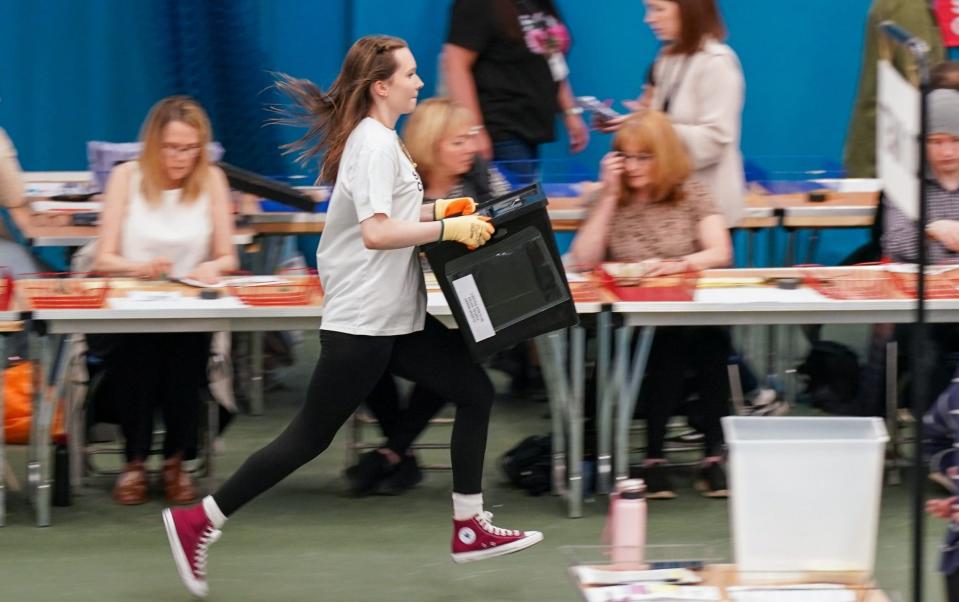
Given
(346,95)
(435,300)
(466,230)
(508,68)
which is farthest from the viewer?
(508,68)

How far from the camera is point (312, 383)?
4270 millimetres

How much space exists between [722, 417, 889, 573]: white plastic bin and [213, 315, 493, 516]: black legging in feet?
3.80

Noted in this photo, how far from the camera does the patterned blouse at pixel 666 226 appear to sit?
543cm

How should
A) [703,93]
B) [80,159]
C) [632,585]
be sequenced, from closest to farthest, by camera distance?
[632,585] < [703,93] < [80,159]

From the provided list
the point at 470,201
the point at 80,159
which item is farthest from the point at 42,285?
the point at 80,159

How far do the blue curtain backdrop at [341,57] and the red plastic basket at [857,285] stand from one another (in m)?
3.12

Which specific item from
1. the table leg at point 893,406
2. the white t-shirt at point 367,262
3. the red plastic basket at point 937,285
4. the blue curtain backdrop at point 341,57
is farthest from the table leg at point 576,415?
the blue curtain backdrop at point 341,57

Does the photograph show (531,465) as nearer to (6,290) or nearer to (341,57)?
(6,290)

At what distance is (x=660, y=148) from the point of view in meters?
5.35

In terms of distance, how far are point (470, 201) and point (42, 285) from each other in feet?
4.64

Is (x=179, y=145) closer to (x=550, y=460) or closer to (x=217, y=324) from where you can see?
(x=217, y=324)

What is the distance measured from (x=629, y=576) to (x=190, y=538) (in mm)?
1544

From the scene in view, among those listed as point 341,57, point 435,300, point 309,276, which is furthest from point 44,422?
point 341,57

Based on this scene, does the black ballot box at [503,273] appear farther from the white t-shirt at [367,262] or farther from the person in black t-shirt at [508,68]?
the person in black t-shirt at [508,68]
